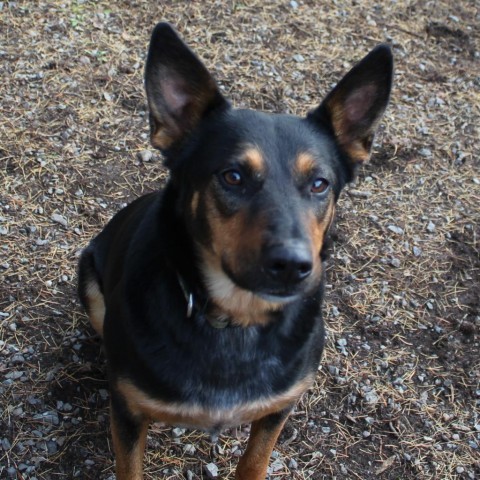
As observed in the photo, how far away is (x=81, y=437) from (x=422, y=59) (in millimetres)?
4786

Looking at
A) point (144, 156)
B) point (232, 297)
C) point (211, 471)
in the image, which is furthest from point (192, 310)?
point (144, 156)

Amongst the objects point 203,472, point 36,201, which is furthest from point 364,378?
point 36,201

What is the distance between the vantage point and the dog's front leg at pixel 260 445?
332cm

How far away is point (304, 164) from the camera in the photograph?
2.81 m

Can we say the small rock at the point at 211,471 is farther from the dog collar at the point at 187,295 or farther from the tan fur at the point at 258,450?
the dog collar at the point at 187,295

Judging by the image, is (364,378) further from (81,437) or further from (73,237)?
(73,237)

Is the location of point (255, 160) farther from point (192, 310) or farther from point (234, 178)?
point (192, 310)

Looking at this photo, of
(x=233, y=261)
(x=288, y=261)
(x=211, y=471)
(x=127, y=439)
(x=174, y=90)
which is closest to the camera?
(x=288, y=261)

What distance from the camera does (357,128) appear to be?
3098mm

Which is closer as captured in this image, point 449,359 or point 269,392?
point 269,392

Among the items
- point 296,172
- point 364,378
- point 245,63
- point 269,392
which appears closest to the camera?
point 296,172

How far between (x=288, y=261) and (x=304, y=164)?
51 centimetres

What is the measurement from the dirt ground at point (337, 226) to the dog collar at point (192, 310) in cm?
113

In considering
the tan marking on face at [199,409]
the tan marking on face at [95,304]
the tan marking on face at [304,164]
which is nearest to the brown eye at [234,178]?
the tan marking on face at [304,164]
